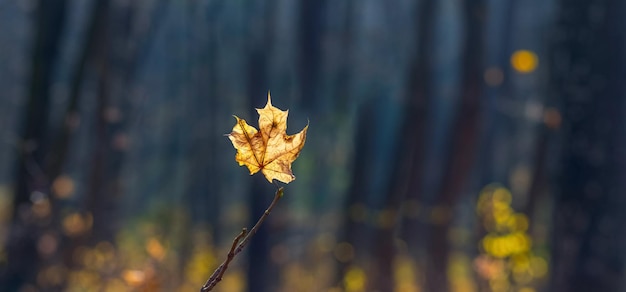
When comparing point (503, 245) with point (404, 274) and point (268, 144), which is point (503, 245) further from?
point (404, 274)

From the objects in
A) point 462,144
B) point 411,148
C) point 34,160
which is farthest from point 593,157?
point 411,148

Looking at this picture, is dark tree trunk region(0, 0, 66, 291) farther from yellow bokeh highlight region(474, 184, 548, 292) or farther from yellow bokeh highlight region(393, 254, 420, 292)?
yellow bokeh highlight region(393, 254, 420, 292)

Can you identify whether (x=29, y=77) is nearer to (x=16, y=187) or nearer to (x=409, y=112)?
(x=16, y=187)

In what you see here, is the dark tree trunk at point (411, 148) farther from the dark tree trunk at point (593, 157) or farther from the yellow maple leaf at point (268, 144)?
the yellow maple leaf at point (268, 144)

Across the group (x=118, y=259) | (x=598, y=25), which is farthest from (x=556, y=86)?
(x=118, y=259)

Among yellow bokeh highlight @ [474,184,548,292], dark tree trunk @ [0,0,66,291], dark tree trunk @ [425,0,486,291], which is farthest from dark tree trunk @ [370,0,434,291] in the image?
dark tree trunk @ [0,0,66,291]
